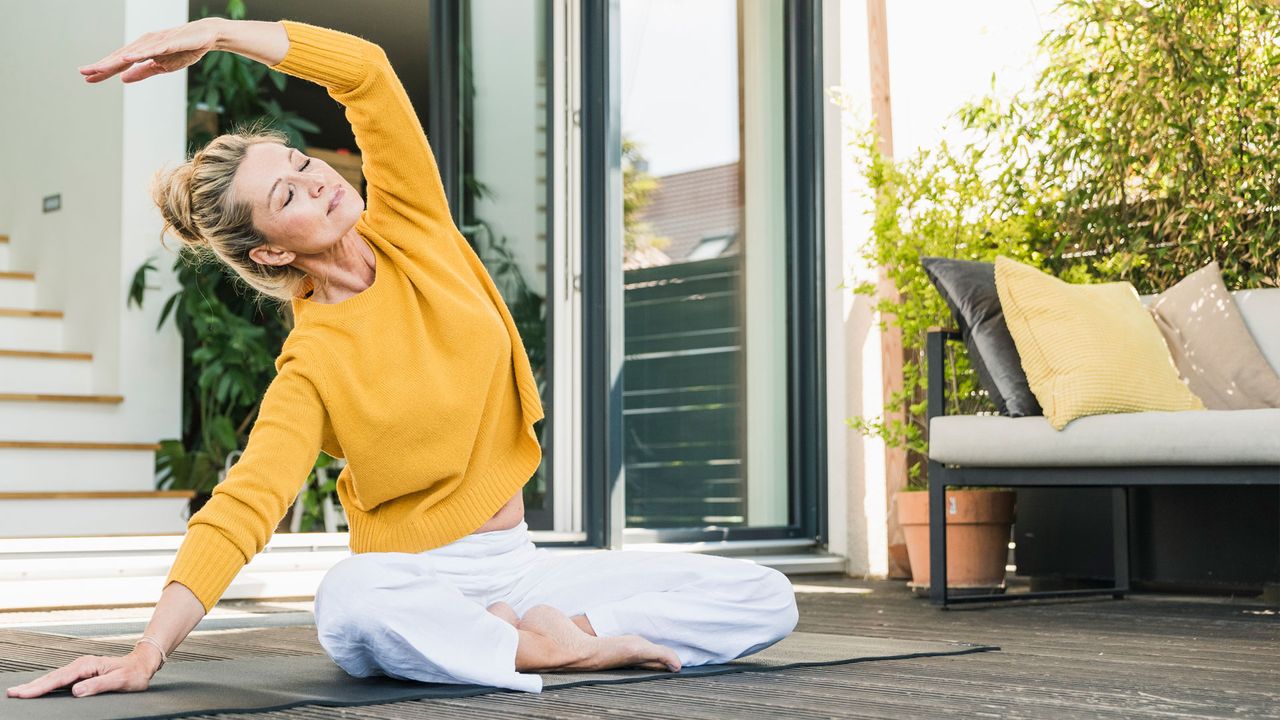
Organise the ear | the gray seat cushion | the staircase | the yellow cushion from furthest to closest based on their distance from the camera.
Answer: the staircase, the yellow cushion, the gray seat cushion, the ear

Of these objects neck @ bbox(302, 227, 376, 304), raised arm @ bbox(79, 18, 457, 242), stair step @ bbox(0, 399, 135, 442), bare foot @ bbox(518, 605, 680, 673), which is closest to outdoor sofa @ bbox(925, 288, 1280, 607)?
bare foot @ bbox(518, 605, 680, 673)

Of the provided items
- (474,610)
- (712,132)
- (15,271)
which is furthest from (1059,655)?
(15,271)

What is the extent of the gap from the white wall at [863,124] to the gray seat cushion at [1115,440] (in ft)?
3.85

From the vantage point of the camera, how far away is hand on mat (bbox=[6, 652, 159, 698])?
1.59 meters

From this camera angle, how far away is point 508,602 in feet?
6.60

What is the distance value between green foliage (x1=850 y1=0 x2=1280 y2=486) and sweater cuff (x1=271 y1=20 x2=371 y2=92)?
2.48 meters

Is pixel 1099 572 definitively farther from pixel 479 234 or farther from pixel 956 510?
pixel 479 234

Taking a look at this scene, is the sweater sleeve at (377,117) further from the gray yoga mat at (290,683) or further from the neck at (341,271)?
the gray yoga mat at (290,683)

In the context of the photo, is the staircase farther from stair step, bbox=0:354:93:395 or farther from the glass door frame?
the glass door frame

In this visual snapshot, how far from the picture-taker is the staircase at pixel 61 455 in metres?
4.63

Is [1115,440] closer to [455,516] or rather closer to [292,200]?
[455,516]

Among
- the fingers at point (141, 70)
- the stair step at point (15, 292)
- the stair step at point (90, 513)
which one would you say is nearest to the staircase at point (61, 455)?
the stair step at point (90, 513)

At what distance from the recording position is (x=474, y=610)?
1833 millimetres

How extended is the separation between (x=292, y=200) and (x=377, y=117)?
0.61 ft
